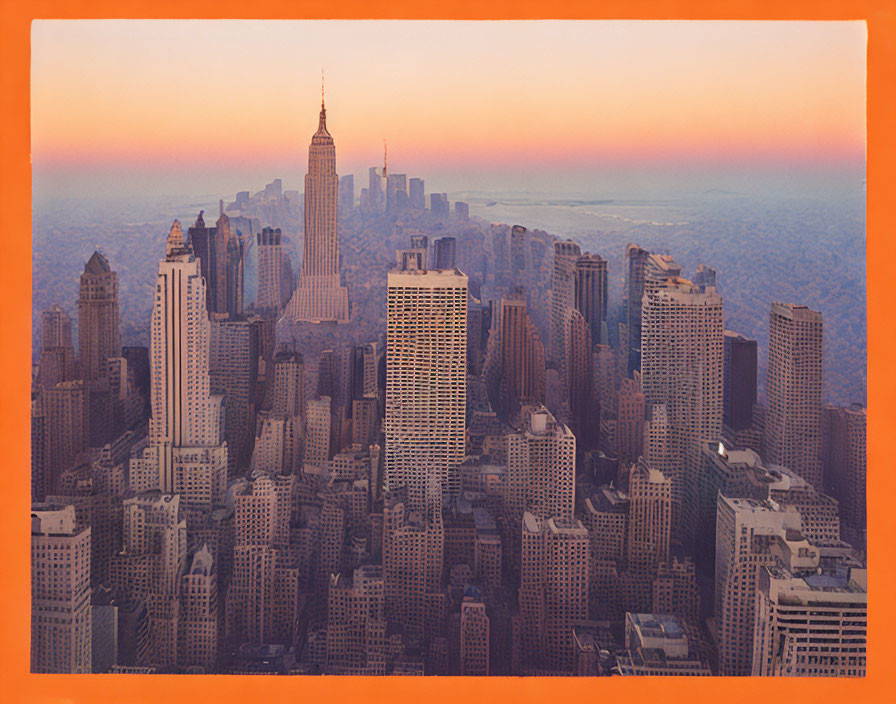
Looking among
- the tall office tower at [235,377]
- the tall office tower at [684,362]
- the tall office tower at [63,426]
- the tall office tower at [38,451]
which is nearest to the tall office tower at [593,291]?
the tall office tower at [684,362]

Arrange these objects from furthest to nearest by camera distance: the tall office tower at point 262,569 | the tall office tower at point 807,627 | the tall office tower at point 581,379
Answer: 1. the tall office tower at point 581,379
2. the tall office tower at point 262,569
3. the tall office tower at point 807,627

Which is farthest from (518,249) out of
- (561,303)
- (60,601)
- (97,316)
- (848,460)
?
(60,601)

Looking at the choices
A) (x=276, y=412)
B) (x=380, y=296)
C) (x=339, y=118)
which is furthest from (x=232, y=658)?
(x=339, y=118)

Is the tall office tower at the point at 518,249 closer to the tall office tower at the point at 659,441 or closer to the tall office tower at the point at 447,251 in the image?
the tall office tower at the point at 447,251

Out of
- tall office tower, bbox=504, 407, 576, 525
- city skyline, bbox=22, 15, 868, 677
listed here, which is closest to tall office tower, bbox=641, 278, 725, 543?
city skyline, bbox=22, 15, 868, 677

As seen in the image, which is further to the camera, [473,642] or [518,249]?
[518,249]

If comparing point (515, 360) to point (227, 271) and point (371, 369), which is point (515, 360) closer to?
point (371, 369)

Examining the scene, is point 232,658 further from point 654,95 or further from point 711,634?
point 654,95
